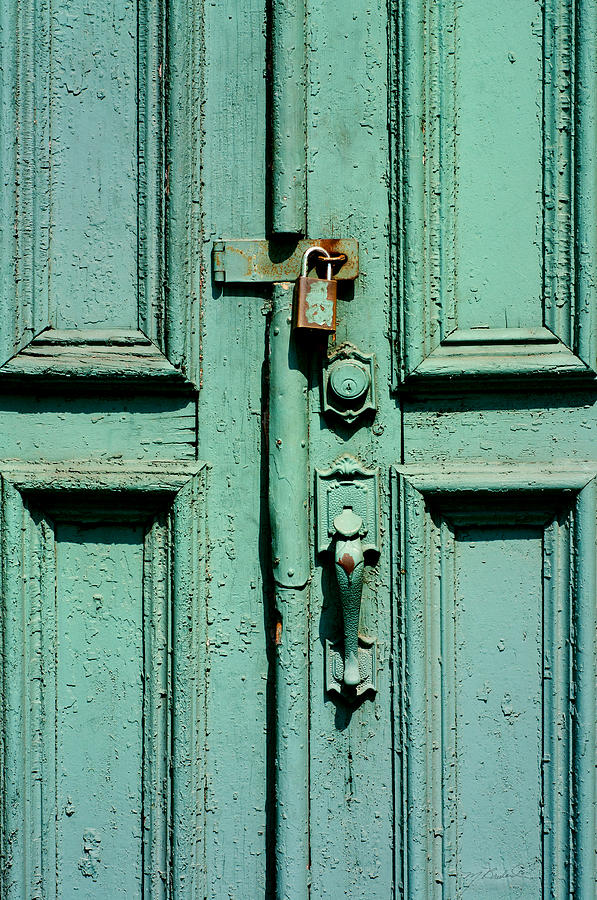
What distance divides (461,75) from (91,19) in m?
0.45

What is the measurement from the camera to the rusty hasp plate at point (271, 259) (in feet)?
3.08

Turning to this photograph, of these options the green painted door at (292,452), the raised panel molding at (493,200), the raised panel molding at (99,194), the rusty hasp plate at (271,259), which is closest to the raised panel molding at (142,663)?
the green painted door at (292,452)

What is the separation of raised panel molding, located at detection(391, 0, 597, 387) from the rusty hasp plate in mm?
60

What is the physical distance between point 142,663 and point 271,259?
1.70ft

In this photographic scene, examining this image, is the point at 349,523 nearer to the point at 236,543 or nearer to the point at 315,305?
the point at 236,543

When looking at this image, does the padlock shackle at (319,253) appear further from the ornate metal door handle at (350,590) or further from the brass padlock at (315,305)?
the ornate metal door handle at (350,590)

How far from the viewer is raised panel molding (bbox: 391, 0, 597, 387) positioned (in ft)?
3.04

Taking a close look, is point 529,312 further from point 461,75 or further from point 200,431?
point 200,431

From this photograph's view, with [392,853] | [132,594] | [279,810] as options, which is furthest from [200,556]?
[392,853]
